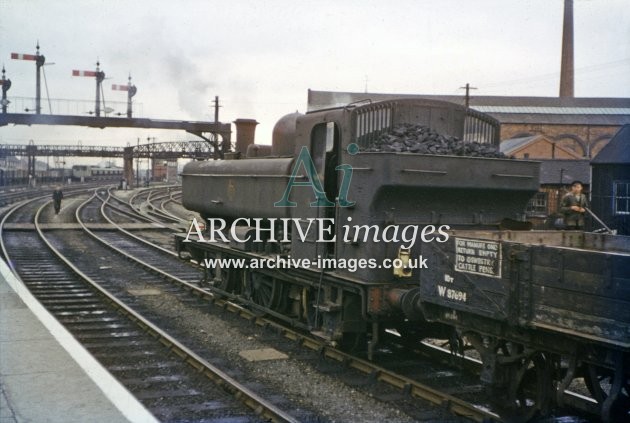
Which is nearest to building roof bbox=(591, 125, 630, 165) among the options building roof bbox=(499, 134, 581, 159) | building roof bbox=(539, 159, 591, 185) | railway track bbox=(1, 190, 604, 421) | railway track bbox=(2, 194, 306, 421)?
building roof bbox=(539, 159, 591, 185)

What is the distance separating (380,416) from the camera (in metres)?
6.21

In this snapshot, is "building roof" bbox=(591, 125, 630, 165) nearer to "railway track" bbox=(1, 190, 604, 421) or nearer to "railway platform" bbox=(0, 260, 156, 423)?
"railway track" bbox=(1, 190, 604, 421)

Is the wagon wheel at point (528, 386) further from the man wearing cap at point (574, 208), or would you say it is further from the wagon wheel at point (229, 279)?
the wagon wheel at point (229, 279)

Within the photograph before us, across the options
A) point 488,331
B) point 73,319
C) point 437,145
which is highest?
point 437,145

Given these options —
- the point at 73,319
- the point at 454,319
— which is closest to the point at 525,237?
the point at 454,319

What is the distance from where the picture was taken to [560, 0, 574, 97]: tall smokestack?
54.7m

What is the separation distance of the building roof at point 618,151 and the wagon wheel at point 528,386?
19.4 meters

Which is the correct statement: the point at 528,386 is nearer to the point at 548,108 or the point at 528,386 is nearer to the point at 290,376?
the point at 290,376

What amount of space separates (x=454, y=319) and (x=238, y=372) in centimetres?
284

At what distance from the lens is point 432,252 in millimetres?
6242

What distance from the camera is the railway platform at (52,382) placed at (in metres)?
5.25

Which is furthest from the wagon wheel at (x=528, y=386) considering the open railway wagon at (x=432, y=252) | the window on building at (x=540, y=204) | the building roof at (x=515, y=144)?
the building roof at (x=515, y=144)

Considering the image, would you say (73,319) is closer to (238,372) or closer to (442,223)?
(238,372)

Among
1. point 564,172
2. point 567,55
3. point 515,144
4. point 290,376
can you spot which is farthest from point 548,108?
point 290,376
